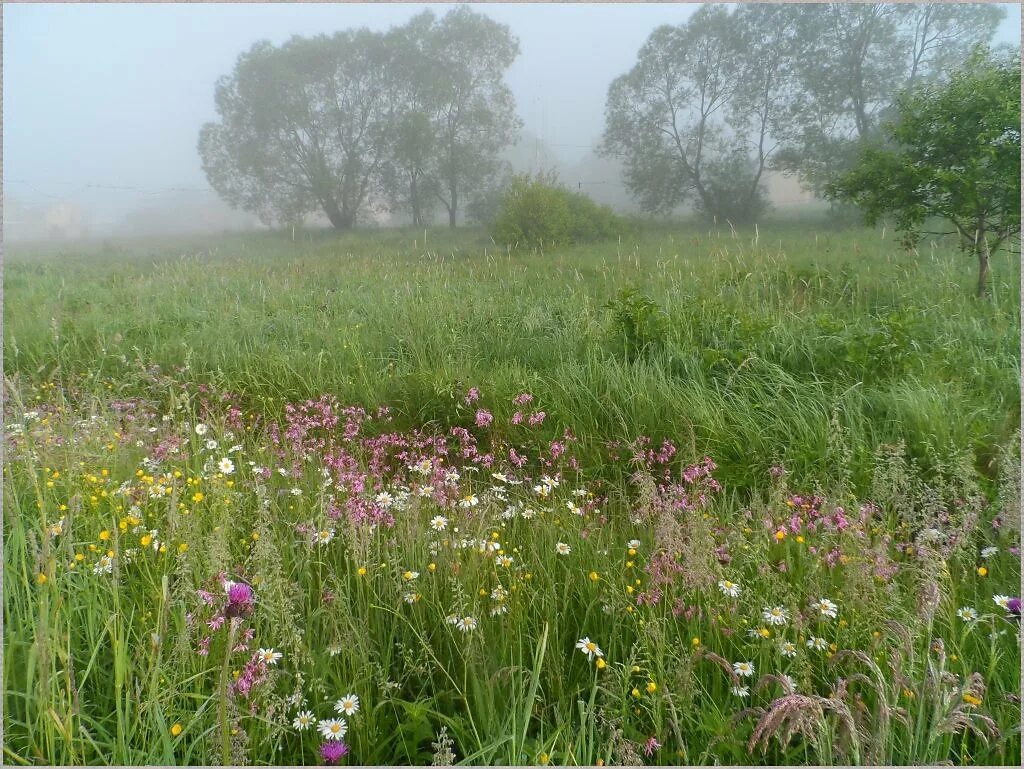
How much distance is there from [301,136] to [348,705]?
4.69 meters

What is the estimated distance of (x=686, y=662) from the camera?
1208 mm

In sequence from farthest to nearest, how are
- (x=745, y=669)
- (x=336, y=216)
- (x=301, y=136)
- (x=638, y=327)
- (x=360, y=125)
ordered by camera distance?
1. (x=336, y=216)
2. (x=301, y=136)
3. (x=360, y=125)
4. (x=638, y=327)
5. (x=745, y=669)

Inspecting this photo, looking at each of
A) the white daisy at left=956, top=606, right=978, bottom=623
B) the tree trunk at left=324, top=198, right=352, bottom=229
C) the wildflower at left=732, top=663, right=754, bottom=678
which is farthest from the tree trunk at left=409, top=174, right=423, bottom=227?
the white daisy at left=956, top=606, right=978, bottom=623

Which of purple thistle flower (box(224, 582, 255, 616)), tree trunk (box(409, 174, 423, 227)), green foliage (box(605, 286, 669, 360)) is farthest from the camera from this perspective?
tree trunk (box(409, 174, 423, 227))

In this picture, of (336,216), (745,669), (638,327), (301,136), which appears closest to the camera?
(745,669)

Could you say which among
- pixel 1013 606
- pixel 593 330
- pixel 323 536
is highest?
pixel 593 330

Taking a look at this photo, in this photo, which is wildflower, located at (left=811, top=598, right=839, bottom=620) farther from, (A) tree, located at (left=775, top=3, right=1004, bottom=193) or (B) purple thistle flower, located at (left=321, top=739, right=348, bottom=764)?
(A) tree, located at (left=775, top=3, right=1004, bottom=193)

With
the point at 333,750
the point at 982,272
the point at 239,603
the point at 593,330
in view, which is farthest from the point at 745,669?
the point at 982,272

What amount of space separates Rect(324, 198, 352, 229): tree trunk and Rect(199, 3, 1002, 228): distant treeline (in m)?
0.02

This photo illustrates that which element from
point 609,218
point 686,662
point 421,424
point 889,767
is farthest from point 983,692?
point 609,218

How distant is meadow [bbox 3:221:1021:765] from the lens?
1206mm

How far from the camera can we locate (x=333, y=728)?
47.1 inches

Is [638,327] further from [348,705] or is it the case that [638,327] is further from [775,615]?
[348,705]

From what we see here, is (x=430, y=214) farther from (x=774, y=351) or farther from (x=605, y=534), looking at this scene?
(x=605, y=534)
